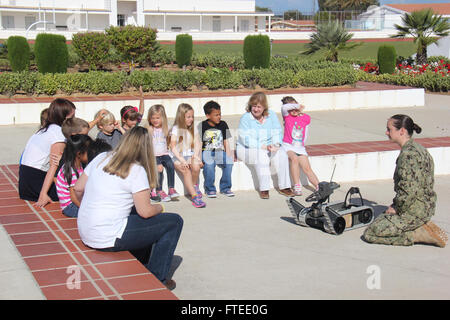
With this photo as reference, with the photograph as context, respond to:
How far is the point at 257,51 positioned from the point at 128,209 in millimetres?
14149

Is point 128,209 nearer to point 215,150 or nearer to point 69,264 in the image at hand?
point 69,264

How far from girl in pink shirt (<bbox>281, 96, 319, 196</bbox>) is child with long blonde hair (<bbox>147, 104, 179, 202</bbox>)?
151 cm

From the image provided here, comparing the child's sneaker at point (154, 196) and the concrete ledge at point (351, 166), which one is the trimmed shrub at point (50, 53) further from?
the child's sneaker at point (154, 196)

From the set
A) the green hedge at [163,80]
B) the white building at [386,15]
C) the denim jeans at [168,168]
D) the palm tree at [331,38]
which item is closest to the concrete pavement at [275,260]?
the denim jeans at [168,168]

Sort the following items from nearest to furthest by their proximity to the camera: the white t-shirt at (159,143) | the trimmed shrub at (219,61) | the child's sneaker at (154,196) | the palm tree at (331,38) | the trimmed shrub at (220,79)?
1. the child's sneaker at (154,196)
2. the white t-shirt at (159,143)
3. the trimmed shrub at (220,79)
4. the trimmed shrub at (219,61)
5. the palm tree at (331,38)

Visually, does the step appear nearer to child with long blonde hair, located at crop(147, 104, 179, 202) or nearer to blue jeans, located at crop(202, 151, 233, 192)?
child with long blonde hair, located at crop(147, 104, 179, 202)

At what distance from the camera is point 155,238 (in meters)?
4.23

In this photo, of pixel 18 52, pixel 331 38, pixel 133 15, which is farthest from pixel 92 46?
pixel 133 15

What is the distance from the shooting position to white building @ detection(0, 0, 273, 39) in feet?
172

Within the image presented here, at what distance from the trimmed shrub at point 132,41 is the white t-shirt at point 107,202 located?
50.2ft

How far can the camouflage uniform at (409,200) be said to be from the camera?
522cm

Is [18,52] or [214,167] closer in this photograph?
[214,167]

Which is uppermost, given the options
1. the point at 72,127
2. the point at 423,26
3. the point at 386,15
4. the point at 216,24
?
the point at 386,15
